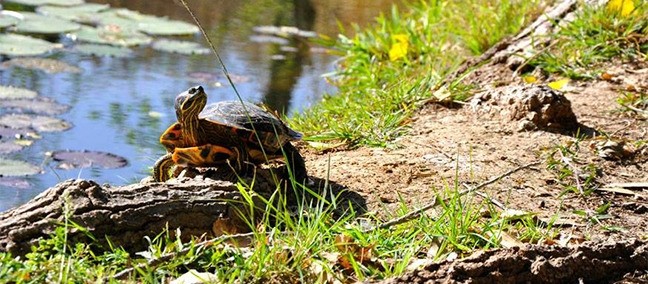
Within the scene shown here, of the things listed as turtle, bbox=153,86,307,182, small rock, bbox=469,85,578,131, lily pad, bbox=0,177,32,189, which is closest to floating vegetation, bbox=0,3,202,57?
lily pad, bbox=0,177,32,189

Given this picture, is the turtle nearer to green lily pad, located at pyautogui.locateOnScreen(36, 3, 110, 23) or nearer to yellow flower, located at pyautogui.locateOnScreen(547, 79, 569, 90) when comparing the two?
yellow flower, located at pyautogui.locateOnScreen(547, 79, 569, 90)

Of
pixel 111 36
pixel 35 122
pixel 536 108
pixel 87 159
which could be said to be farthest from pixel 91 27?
pixel 536 108

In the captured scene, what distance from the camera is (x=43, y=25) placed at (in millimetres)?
7984

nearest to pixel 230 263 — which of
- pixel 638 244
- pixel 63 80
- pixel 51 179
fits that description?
pixel 638 244

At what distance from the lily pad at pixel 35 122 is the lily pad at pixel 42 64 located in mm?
1064

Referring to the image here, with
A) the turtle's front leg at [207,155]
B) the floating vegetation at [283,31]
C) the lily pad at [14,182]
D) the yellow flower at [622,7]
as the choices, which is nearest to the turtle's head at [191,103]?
the turtle's front leg at [207,155]

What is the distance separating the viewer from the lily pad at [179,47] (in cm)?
778

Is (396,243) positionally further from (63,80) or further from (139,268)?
(63,80)

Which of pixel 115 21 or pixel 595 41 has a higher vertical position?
pixel 595 41

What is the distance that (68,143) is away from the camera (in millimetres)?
5523

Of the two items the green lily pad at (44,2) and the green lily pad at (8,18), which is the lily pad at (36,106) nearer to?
the green lily pad at (8,18)

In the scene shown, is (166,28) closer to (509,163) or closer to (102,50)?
(102,50)

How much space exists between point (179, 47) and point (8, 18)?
145 centimetres

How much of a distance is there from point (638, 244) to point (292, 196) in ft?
4.15
